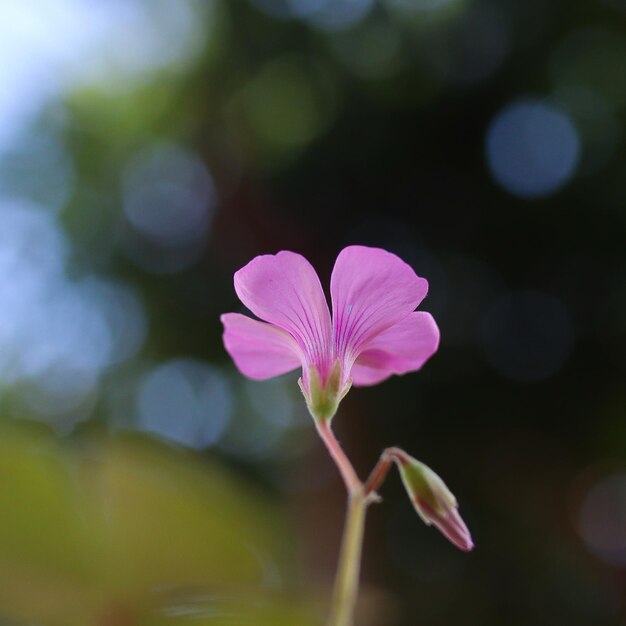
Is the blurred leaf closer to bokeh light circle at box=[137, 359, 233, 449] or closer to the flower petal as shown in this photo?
the flower petal

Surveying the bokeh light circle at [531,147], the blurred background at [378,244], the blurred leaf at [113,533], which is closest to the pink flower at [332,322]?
the blurred leaf at [113,533]

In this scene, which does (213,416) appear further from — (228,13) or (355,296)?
(355,296)

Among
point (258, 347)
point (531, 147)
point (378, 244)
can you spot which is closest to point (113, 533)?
point (258, 347)

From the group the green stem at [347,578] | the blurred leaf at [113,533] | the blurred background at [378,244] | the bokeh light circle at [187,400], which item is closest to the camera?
the green stem at [347,578]

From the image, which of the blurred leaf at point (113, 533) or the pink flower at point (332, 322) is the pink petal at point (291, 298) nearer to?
the pink flower at point (332, 322)

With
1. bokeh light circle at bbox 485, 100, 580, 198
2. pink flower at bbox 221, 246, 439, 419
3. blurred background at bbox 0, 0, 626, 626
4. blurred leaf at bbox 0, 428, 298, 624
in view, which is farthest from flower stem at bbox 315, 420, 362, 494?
bokeh light circle at bbox 485, 100, 580, 198

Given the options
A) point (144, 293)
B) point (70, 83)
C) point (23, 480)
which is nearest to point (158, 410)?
point (144, 293)
